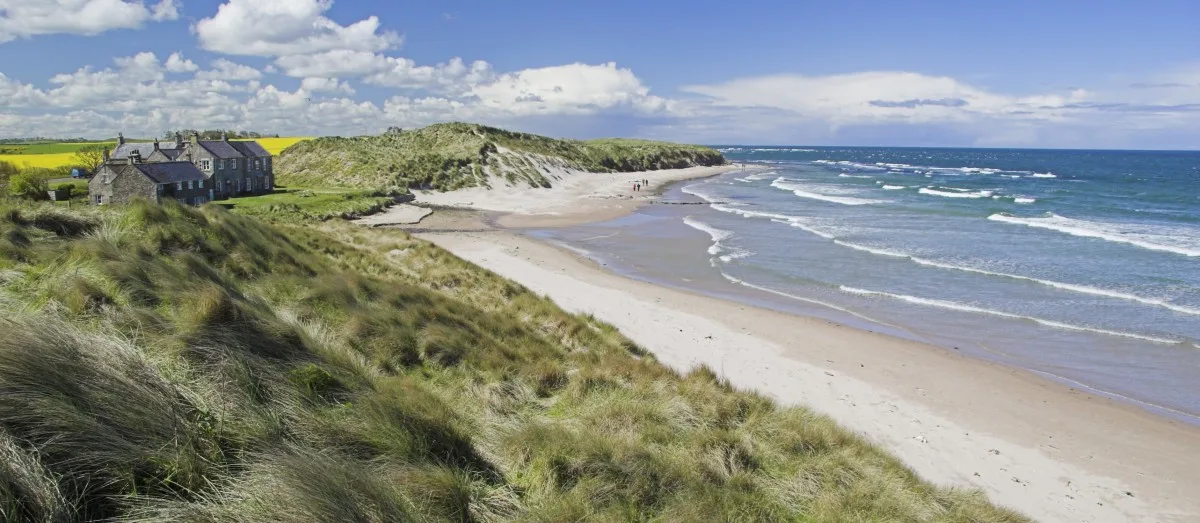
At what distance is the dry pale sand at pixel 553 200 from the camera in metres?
48.8

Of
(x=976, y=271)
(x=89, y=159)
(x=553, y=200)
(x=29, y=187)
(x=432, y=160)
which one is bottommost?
(x=976, y=271)

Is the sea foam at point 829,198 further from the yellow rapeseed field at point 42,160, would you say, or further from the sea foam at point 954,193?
the yellow rapeseed field at point 42,160

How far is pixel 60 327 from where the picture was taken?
17.4ft

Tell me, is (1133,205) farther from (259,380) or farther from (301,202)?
(259,380)

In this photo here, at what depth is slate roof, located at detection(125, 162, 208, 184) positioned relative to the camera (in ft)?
123

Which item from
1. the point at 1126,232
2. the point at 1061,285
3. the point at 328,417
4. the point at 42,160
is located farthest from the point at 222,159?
the point at 1126,232

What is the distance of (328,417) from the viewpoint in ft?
19.3

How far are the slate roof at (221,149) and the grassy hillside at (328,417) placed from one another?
38605 mm

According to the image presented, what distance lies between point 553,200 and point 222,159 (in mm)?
26787

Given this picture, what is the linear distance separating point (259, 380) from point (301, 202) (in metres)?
42.7

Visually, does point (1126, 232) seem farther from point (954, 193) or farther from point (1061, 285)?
point (954, 193)

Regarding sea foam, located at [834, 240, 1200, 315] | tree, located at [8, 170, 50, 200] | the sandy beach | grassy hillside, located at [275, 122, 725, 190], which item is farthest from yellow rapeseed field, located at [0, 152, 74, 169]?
sea foam, located at [834, 240, 1200, 315]

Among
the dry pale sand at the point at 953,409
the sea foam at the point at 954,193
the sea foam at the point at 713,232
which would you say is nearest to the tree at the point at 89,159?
the sea foam at the point at 713,232

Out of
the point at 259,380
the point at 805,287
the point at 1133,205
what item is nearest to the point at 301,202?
the point at 805,287
